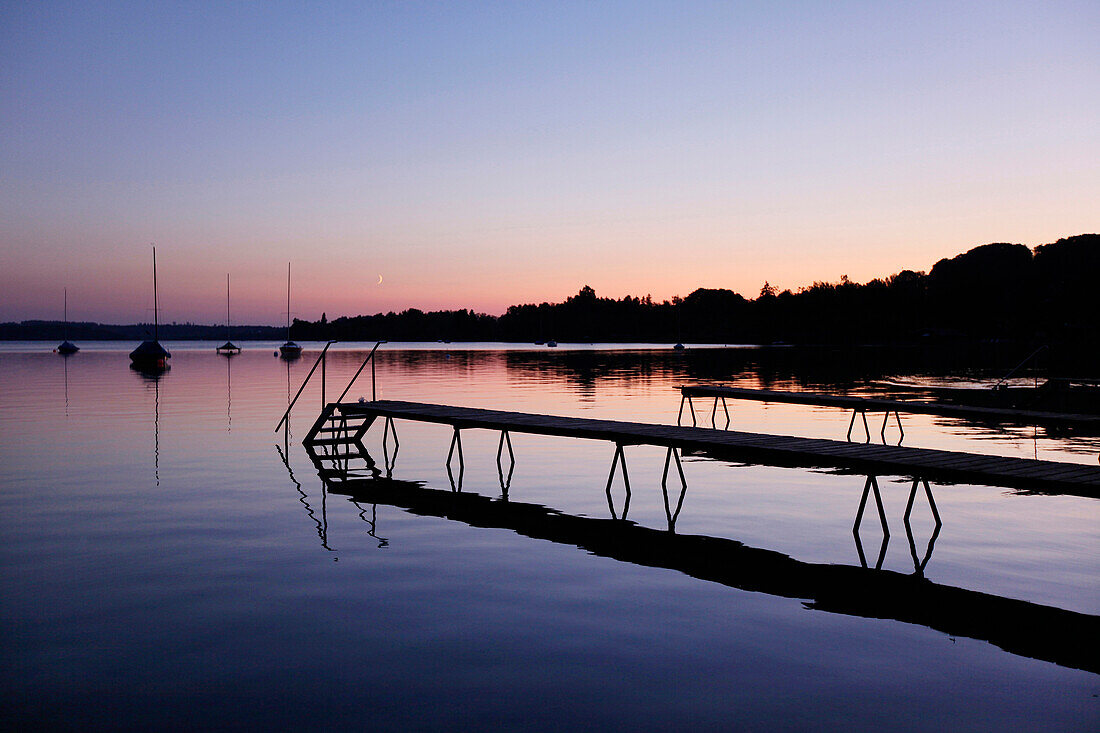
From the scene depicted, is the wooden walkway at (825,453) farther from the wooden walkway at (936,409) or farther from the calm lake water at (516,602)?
the wooden walkway at (936,409)

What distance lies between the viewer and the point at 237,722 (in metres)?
6.73

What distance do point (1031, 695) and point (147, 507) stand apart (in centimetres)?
1424

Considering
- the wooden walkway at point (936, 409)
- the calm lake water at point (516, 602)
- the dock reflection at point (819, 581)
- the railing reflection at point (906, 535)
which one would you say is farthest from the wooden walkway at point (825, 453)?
the wooden walkway at point (936, 409)

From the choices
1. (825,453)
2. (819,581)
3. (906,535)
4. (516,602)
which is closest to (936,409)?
(906,535)

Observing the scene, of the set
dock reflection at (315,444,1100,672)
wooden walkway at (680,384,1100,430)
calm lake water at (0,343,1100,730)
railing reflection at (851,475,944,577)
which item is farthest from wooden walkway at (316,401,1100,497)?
wooden walkway at (680,384,1100,430)

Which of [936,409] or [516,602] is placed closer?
[516,602]

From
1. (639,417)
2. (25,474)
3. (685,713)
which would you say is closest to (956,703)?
(685,713)

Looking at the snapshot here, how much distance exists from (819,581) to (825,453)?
324 centimetres

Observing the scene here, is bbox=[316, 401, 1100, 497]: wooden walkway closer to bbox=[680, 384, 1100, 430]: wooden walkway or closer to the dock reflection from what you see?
the dock reflection

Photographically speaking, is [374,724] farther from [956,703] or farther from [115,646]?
[956,703]

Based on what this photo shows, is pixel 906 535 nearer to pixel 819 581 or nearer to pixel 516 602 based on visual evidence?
pixel 819 581

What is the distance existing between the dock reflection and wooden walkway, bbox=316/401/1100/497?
1513 millimetres

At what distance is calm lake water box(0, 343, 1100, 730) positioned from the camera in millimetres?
7090

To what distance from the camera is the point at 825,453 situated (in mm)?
13508
